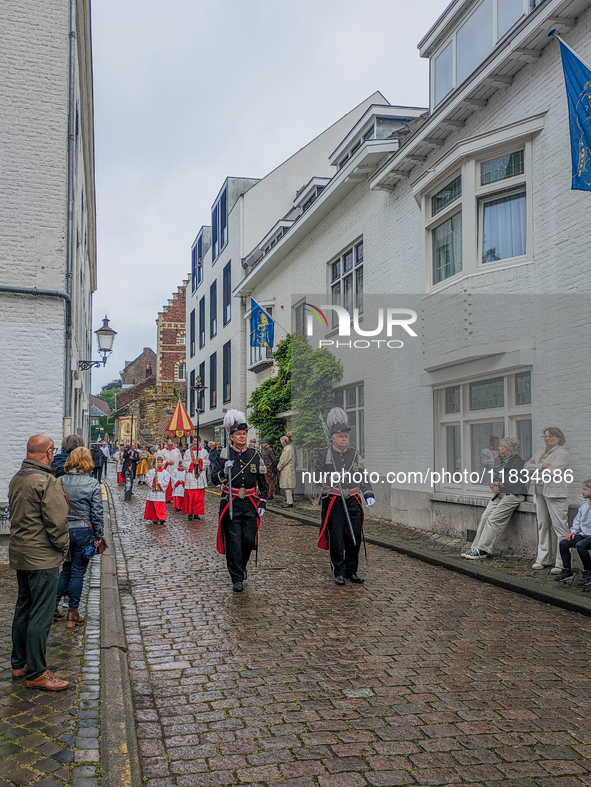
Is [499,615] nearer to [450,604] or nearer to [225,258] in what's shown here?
[450,604]

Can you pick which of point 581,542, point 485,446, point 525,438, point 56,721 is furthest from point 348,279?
point 56,721

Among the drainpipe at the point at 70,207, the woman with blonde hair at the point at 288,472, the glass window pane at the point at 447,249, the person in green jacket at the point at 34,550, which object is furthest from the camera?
the woman with blonde hair at the point at 288,472

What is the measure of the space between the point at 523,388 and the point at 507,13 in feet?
18.0

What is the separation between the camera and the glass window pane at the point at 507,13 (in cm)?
987

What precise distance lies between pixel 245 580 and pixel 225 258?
954 inches

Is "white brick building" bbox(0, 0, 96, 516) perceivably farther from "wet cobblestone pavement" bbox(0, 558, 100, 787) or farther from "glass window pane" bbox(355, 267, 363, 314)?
"wet cobblestone pavement" bbox(0, 558, 100, 787)

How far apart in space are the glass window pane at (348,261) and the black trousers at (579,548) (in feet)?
33.9

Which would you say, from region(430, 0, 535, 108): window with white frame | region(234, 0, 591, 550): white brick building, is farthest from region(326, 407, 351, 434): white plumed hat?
region(430, 0, 535, 108): window with white frame

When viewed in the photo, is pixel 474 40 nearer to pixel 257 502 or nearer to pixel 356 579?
pixel 257 502

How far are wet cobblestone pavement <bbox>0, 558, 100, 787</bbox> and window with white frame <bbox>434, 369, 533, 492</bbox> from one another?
6646mm

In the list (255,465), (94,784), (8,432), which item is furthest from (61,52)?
(94,784)

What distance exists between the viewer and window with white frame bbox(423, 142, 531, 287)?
9727mm

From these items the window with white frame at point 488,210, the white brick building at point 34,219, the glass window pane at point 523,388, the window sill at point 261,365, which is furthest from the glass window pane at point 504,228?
the window sill at point 261,365

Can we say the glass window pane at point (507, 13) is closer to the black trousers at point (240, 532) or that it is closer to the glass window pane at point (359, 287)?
the glass window pane at point (359, 287)
